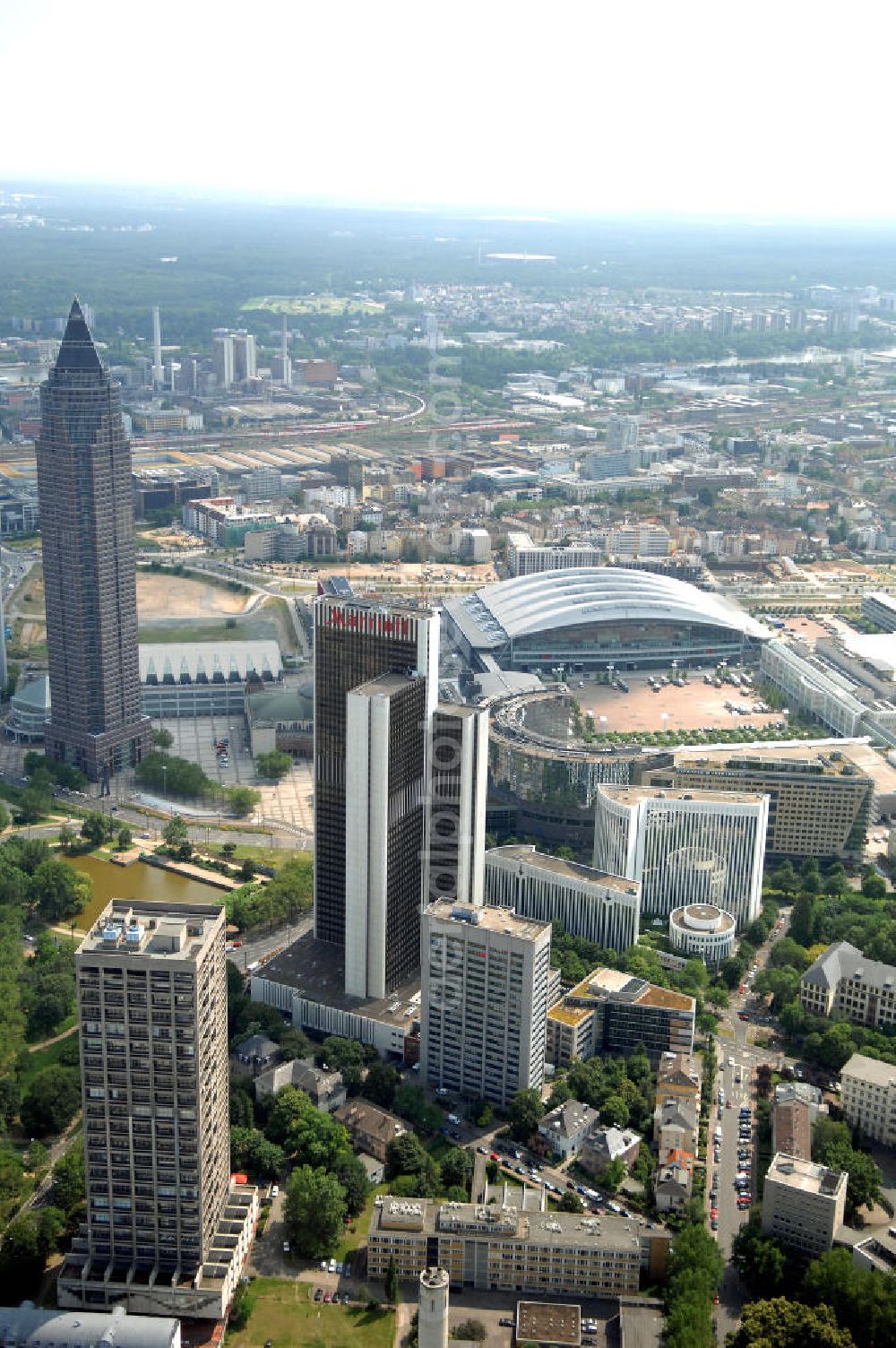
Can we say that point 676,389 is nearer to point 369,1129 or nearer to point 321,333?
point 321,333

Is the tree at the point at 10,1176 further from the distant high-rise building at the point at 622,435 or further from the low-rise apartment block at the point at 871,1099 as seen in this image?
the distant high-rise building at the point at 622,435

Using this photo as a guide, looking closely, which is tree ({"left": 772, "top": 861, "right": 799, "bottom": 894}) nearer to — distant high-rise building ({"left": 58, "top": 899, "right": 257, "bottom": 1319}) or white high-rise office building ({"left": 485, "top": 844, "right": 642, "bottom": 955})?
white high-rise office building ({"left": 485, "top": 844, "right": 642, "bottom": 955})

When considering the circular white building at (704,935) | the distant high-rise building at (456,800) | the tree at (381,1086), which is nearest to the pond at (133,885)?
the distant high-rise building at (456,800)

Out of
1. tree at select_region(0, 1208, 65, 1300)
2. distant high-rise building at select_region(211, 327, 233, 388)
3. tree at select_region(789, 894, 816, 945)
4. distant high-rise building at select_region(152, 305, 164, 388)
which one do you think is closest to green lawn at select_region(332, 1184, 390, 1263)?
tree at select_region(0, 1208, 65, 1300)

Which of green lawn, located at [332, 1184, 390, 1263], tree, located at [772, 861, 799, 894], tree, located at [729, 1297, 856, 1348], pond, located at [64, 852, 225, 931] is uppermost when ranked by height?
tree, located at [729, 1297, 856, 1348]

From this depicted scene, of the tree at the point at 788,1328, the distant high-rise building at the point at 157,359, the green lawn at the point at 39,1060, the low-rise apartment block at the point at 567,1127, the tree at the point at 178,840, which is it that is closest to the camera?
the tree at the point at 788,1328

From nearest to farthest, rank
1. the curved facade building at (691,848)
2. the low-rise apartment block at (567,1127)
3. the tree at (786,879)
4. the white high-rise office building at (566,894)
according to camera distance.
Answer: the low-rise apartment block at (567,1127), the white high-rise office building at (566,894), the curved facade building at (691,848), the tree at (786,879)

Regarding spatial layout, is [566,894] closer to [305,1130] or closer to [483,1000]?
[483,1000]
